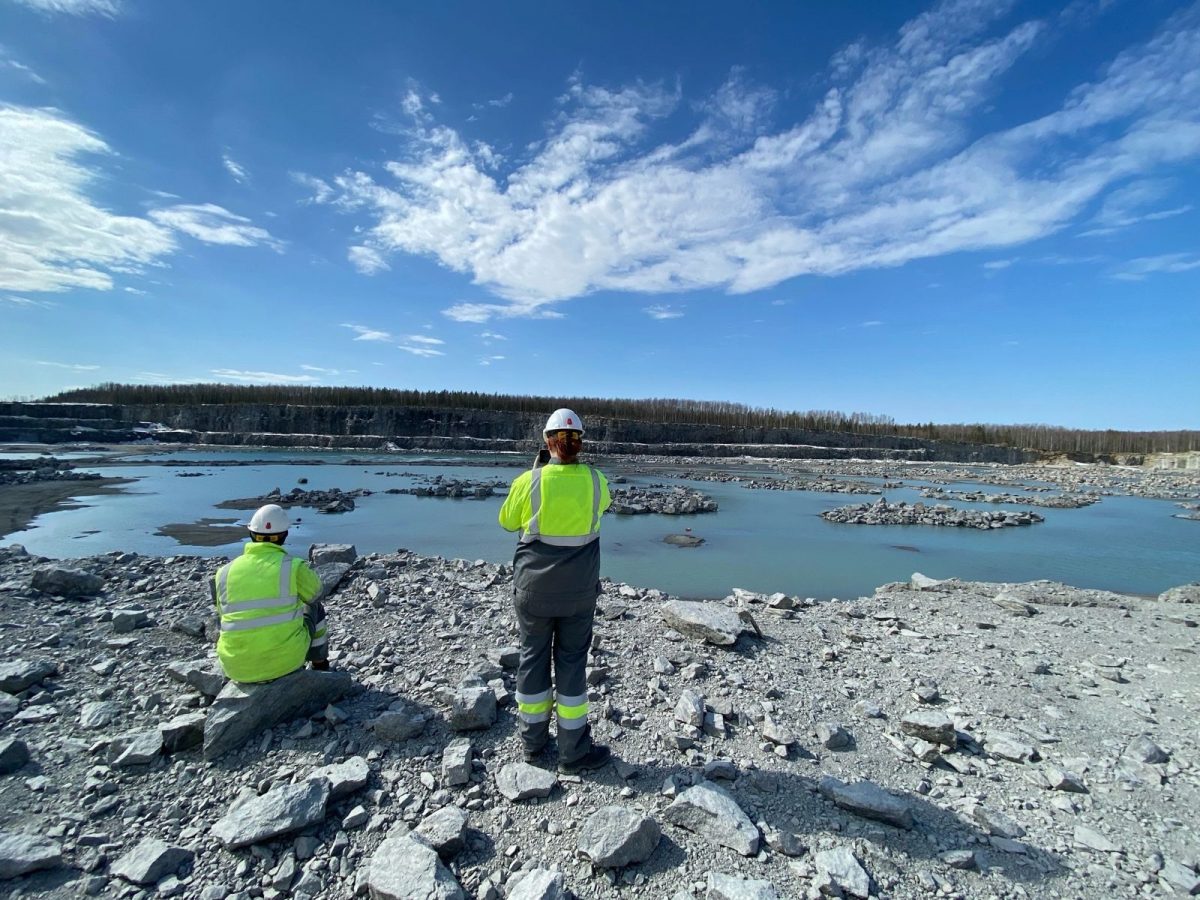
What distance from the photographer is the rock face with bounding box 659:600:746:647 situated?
19.8ft

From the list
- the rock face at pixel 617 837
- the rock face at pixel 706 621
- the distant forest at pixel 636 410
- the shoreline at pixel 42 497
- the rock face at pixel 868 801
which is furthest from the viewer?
the distant forest at pixel 636 410

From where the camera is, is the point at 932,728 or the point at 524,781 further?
the point at 932,728

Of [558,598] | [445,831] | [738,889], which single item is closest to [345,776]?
[445,831]

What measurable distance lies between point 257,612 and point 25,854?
155 centimetres

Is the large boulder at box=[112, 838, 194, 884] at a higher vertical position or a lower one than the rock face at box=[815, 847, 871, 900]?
→ lower

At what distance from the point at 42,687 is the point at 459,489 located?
77.0 ft

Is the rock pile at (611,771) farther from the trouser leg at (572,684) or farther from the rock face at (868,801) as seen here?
the trouser leg at (572,684)

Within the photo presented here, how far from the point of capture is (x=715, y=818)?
316cm

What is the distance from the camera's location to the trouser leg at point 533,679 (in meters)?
3.74

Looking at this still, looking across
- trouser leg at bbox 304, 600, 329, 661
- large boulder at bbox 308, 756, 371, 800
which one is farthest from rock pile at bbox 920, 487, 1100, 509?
large boulder at bbox 308, 756, 371, 800

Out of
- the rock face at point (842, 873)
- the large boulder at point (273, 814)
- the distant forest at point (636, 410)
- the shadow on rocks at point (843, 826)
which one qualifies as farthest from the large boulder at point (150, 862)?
the distant forest at point (636, 410)

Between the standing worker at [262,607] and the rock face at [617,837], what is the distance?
2.63 m

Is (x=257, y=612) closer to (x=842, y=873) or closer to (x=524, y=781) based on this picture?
(x=524, y=781)

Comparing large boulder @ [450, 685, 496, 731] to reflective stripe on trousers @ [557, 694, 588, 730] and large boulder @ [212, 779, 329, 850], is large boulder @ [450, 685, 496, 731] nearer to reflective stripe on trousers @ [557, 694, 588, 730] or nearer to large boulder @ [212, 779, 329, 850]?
reflective stripe on trousers @ [557, 694, 588, 730]
